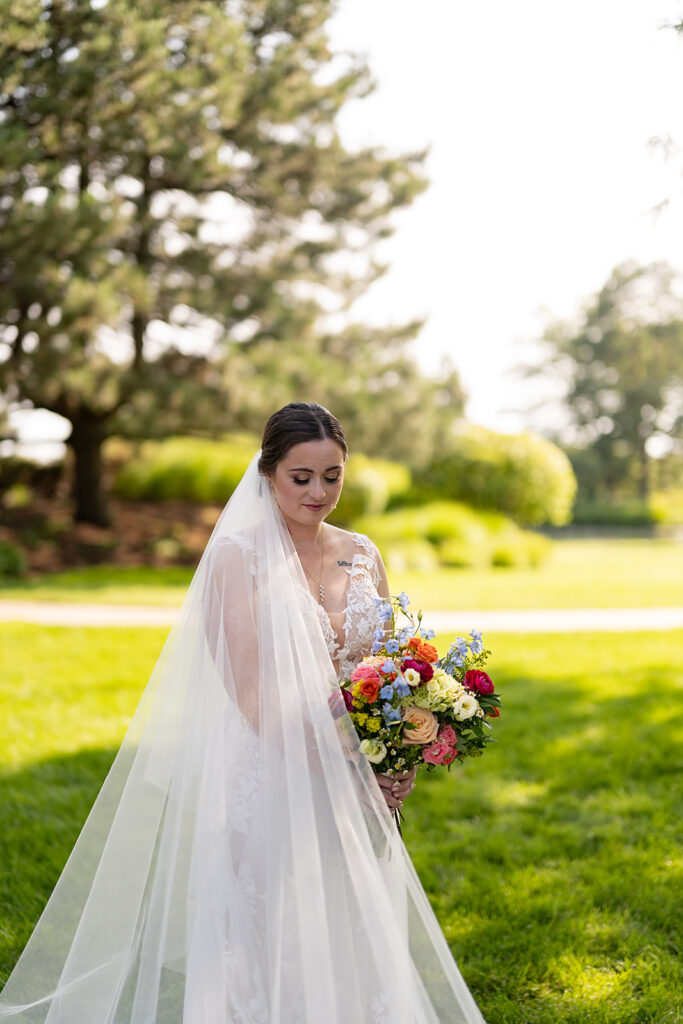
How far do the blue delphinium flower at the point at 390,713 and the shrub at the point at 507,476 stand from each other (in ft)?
64.7

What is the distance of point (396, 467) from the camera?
2428cm

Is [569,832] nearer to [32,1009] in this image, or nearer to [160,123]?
[32,1009]

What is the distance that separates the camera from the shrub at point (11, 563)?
1484cm

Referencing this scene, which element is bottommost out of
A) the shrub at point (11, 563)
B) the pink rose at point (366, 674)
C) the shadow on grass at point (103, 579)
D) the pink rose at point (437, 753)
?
the shadow on grass at point (103, 579)

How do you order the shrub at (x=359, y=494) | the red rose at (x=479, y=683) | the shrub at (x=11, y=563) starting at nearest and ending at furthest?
the red rose at (x=479, y=683)
the shrub at (x=11, y=563)
the shrub at (x=359, y=494)

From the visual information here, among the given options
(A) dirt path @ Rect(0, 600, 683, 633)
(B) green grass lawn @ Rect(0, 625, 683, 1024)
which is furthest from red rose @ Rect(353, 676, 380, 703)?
(A) dirt path @ Rect(0, 600, 683, 633)

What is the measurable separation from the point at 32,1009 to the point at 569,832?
A: 3.10 meters

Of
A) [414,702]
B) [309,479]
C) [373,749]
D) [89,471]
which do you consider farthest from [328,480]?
[89,471]

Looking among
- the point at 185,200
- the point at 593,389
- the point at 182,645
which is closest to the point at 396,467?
the point at 185,200

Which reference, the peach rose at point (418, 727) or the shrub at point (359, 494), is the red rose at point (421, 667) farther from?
the shrub at point (359, 494)

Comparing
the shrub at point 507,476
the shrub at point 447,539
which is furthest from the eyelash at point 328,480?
the shrub at point 507,476

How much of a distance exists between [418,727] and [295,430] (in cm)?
104

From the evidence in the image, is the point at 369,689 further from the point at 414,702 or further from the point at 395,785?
the point at 395,785

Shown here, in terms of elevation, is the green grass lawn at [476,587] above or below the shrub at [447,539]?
below
